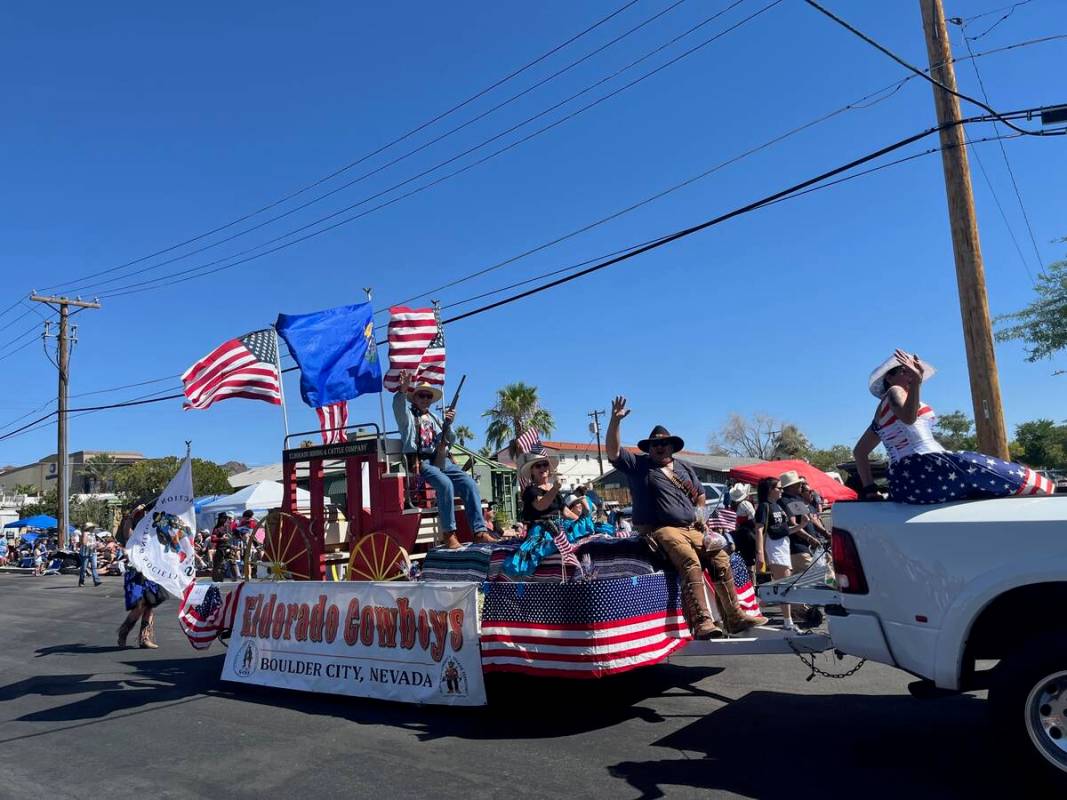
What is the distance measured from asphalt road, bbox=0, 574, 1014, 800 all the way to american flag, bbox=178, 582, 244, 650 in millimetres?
471

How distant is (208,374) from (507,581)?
5.48 m

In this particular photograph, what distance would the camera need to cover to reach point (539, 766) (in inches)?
188

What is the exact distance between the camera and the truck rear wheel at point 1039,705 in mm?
3521

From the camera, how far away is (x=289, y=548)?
28.5 ft

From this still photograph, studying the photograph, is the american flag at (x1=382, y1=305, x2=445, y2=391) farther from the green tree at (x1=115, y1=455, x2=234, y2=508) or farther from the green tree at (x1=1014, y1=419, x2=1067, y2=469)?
the green tree at (x1=115, y1=455, x2=234, y2=508)

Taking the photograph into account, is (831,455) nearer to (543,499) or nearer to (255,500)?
(255,500)

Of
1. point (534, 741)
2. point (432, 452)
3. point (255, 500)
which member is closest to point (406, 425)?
point (432, 452)

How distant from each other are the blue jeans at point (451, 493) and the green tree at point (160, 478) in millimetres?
50313

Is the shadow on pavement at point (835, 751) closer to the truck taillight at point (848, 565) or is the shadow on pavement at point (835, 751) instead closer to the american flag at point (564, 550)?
the truck taillight at point (848, 565)

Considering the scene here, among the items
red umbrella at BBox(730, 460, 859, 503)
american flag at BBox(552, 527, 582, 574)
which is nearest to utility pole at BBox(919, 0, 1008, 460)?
red umbrella at BBox(730, 460, 859, 503)

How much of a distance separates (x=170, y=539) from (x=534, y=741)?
5.15m

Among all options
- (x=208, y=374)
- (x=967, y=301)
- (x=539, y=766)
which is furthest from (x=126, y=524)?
(x=967, y=301)

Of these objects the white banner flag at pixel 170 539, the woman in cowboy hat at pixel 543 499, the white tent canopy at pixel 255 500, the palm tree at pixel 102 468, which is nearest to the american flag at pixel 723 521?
the woman in cowboy hat at pixel 543 499

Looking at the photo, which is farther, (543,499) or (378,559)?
(378,559)
